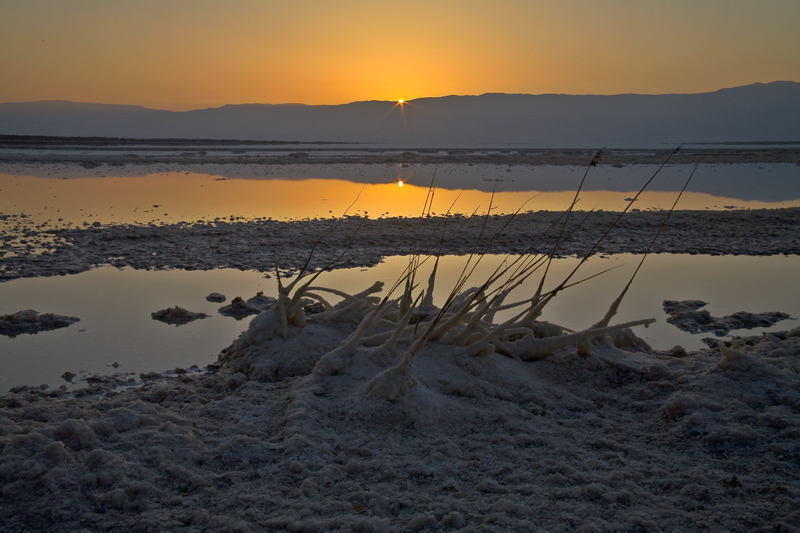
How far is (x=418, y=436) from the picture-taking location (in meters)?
3.30

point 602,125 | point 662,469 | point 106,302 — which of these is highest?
point 602,125

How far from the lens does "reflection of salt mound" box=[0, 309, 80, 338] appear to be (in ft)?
19.0

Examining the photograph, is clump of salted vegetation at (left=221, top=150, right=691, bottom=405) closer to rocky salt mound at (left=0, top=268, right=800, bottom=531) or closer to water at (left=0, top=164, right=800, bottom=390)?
rocky salt mound at (left=0, top=268, right=800, bottom=531)

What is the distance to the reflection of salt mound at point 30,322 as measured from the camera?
228 inches

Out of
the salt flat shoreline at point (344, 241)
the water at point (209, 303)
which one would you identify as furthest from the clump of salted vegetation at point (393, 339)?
the salt flat shoreline at point (344, 241)

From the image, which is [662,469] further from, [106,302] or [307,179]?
[307,179]

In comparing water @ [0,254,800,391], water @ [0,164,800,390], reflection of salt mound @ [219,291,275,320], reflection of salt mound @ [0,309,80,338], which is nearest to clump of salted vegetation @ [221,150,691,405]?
water @ [0,164,800,390]

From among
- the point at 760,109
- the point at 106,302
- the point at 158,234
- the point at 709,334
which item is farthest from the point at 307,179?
the point at 760,109

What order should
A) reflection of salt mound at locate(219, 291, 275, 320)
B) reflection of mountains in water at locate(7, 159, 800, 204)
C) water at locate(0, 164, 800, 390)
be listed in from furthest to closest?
1. reflection of mountains in water at locate(7, 159, 800, 204)
2. reflection of salt mound at locate(219, 291, 275, 320)
3. water at locate(0, 164, 800, 390)

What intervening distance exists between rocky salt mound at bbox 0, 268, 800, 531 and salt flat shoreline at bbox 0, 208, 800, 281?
3894 millimetres

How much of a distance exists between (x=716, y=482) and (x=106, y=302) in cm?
636

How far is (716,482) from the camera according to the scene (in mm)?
2873

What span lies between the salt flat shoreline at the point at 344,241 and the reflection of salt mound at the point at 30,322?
215cm

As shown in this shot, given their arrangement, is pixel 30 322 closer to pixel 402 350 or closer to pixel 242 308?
pixel 242 308
